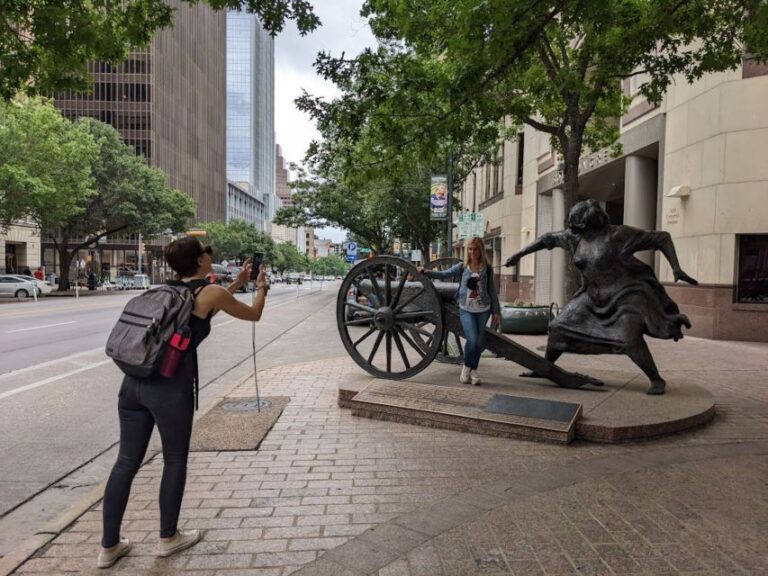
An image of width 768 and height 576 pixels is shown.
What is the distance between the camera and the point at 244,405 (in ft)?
20.6

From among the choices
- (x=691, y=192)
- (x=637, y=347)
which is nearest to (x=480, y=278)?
(x=637, y=347)

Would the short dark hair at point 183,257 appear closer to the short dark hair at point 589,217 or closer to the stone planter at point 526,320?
the short dark hair at point 589,217

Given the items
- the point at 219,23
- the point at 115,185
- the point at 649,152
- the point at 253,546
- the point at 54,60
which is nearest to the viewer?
the point at 253,546

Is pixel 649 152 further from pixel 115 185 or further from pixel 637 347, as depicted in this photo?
pixel 115 185

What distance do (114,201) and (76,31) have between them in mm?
34928

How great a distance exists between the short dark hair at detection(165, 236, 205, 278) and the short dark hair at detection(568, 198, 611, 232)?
15.7ft

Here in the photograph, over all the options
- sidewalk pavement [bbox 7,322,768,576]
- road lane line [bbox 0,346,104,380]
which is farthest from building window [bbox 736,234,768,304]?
road lane line [bbox 0,346,104,380]

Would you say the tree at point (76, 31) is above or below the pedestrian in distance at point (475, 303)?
above

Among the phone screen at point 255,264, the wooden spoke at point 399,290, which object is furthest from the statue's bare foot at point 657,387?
the phone screen at point 255,264

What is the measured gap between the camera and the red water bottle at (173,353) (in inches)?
110

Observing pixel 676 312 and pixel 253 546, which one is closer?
pixel 253 546

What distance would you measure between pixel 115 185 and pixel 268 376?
3377cm

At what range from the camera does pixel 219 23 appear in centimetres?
10625

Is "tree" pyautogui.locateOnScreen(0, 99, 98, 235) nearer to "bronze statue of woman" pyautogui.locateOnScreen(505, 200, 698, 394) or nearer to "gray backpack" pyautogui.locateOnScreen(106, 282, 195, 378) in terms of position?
"bronze statue of woman" pyautogui.locateOnScreen(505, 200, 698, 394)
